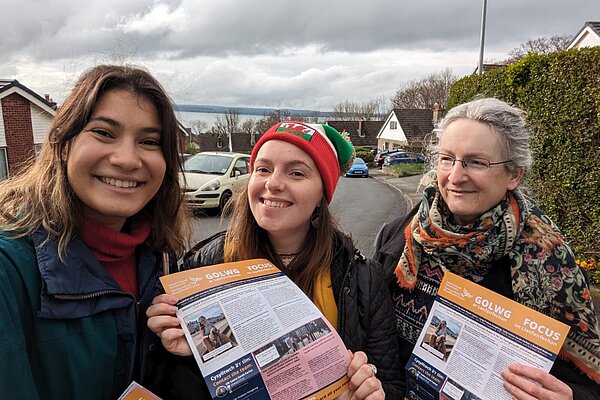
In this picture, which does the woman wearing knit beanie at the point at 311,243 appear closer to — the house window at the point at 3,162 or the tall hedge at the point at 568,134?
the tall hedge at the point at 568,134

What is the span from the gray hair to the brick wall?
21101 mm

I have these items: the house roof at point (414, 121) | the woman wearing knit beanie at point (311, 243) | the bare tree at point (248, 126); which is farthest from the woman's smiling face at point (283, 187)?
the bare tree at point (248, 126)

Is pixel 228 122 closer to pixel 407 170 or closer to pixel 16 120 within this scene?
pixel 407 170

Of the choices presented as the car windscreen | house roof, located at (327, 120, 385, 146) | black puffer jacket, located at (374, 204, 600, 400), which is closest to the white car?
the car windscreen

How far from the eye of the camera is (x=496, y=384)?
1469 mm

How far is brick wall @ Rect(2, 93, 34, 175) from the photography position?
18.4 m

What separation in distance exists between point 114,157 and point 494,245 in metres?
1.70

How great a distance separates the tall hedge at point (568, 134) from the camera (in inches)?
209

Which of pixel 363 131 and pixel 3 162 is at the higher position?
pixel 363 131

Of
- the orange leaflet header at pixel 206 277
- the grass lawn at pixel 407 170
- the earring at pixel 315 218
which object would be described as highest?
the earring at pixel 315 218

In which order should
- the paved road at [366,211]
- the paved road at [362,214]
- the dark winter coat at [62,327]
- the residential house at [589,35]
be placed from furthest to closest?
the residential house at [589,35] < the paved road at [366,211] < the paved road at [362,214] < the dark winter coat at [62,327]

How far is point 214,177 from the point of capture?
1159cm

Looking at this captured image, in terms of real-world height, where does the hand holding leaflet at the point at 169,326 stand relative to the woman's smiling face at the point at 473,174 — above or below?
below

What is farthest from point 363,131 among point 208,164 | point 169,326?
point 169,326
